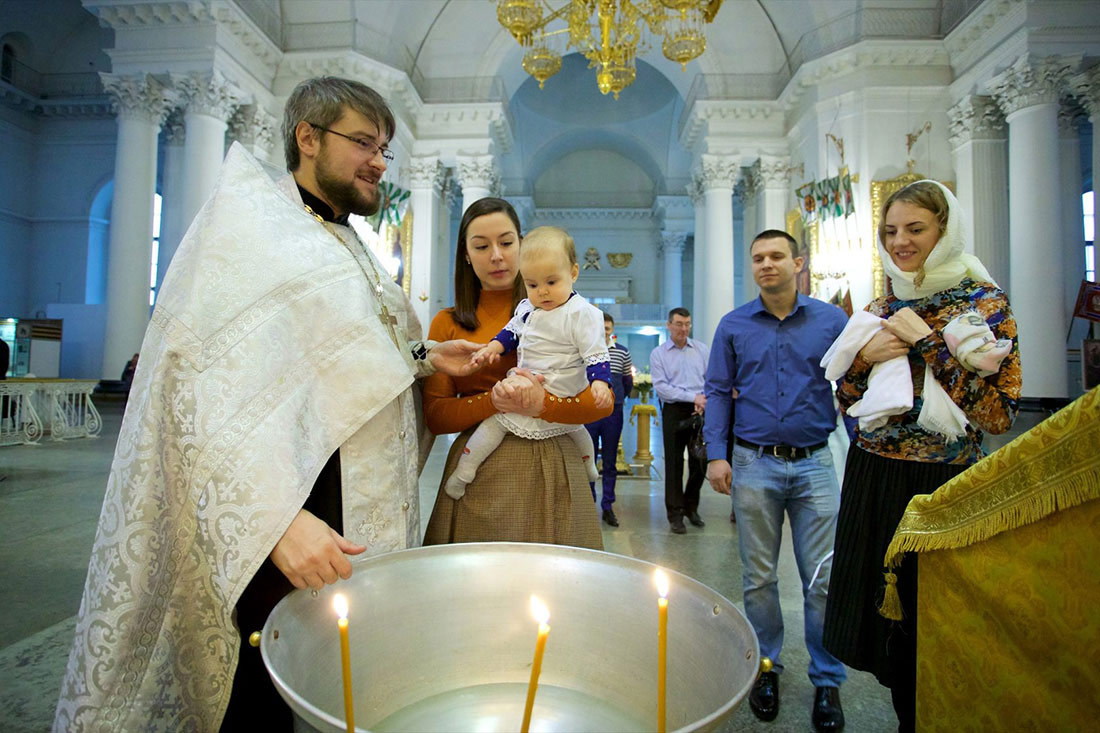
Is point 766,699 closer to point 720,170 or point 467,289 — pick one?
point 467,289

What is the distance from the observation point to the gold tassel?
5.15 feet

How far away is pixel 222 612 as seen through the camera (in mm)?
1239

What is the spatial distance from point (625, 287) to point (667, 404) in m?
21.9

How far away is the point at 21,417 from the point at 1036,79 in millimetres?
15466

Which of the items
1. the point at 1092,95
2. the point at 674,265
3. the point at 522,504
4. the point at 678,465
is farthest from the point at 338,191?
the point at 674,265

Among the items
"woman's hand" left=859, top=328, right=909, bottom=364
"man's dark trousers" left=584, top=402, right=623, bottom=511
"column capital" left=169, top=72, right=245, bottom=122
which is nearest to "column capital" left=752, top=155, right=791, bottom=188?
"man's dark trousers" left=584, top=402, right=623, bottom=511

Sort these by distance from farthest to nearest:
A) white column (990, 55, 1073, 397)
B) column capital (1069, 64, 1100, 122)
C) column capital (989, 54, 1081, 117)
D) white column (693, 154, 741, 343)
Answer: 1. white column (693, 154, 741, 343)
2. column capital (1069, 64, 1100, 122)
3. white column (990, 55, 1073, 397)
4. column capital (989, 54, 1081, 117)

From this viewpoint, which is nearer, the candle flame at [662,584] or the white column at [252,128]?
the candle flame at [662,584]

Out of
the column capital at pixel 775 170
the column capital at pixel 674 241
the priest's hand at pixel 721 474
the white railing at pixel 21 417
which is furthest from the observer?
the column capital at pixel 674 241

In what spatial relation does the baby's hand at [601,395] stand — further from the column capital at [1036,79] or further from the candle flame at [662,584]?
the column capital at [1036,79]

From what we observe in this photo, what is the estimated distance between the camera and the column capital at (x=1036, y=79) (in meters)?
8.70

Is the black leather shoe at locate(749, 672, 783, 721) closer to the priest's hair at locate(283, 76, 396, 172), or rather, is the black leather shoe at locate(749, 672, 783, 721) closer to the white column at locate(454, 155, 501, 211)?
the priest's hair at locate(283, 76, 396, 172)

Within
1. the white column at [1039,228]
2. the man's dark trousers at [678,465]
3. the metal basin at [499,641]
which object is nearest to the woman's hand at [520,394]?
the metal basin at [499,641]

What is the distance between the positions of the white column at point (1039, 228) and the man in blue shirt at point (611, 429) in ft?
22.7
